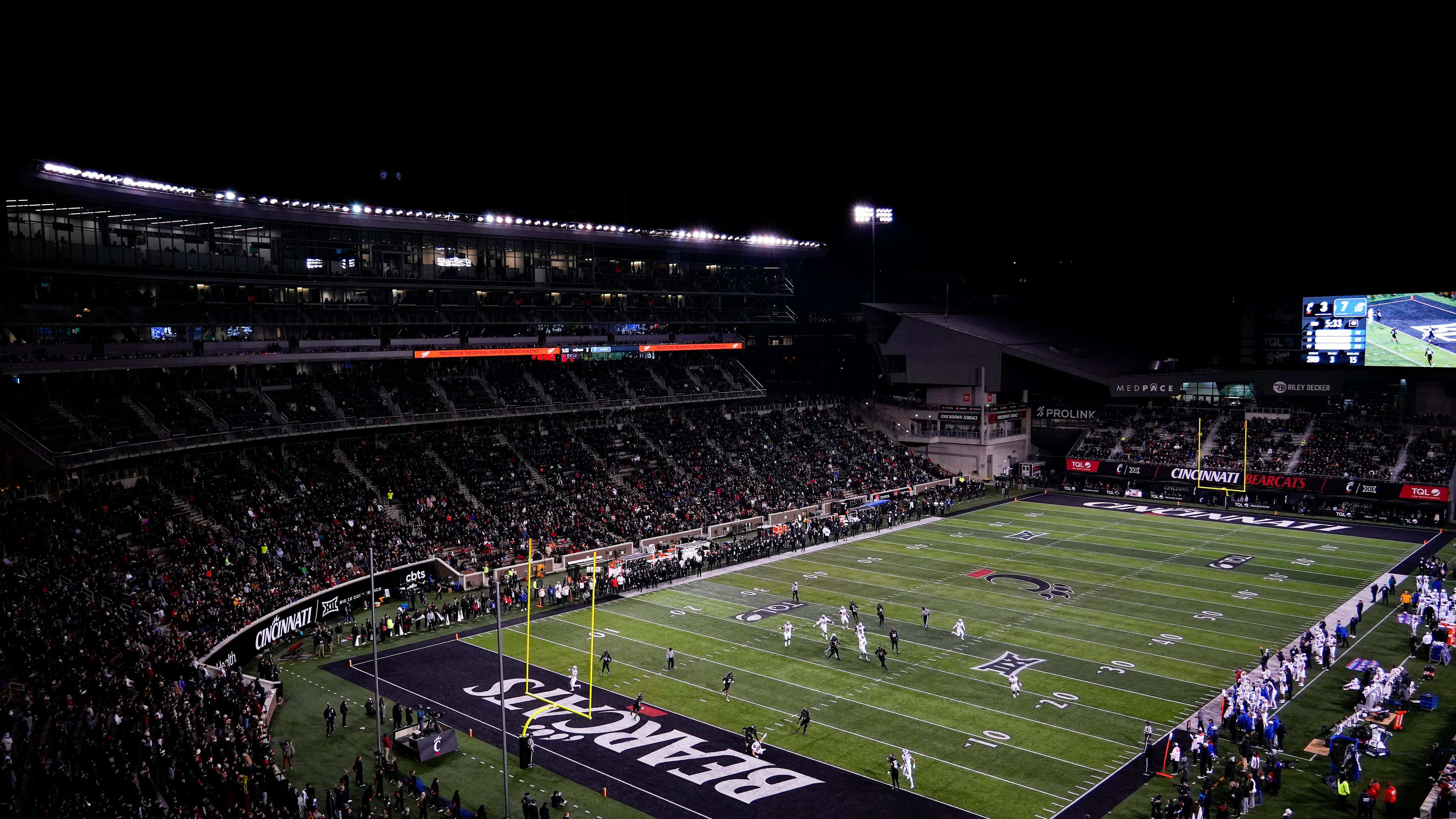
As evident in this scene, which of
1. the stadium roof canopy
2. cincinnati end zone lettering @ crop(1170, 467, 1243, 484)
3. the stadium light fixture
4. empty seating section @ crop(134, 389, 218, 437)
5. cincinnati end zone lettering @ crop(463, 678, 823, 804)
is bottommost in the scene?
cincinnati end zone lettering @ crop(463, 678, 823, 804)

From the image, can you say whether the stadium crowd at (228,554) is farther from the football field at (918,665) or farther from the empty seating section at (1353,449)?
the empty seating section at (1353,449)

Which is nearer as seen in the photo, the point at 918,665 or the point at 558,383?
the point at 918,665

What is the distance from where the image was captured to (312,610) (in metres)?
34.2

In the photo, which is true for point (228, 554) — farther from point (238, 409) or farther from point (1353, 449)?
point (1353, 449)

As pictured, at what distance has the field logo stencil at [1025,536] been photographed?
163 feet

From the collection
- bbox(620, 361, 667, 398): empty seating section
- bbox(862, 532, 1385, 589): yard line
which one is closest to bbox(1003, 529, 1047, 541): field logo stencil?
bbox(862, 532, 1385, 589): yard line

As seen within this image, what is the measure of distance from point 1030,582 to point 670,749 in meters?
21.7

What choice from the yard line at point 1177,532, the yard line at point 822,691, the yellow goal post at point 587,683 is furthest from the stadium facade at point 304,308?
the yard line at point 1177,532

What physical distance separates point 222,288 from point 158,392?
751cm

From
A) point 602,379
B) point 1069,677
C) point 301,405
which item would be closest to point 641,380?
point 602,379

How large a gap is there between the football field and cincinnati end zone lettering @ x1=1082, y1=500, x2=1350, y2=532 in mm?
2180

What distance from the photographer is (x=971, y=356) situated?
224 feet

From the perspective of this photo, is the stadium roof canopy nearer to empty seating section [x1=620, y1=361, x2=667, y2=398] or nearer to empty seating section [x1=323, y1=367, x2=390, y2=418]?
empty seating section [x1=620, y1=361, x2=667, y2=398]

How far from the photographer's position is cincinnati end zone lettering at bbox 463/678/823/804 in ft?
73.5
